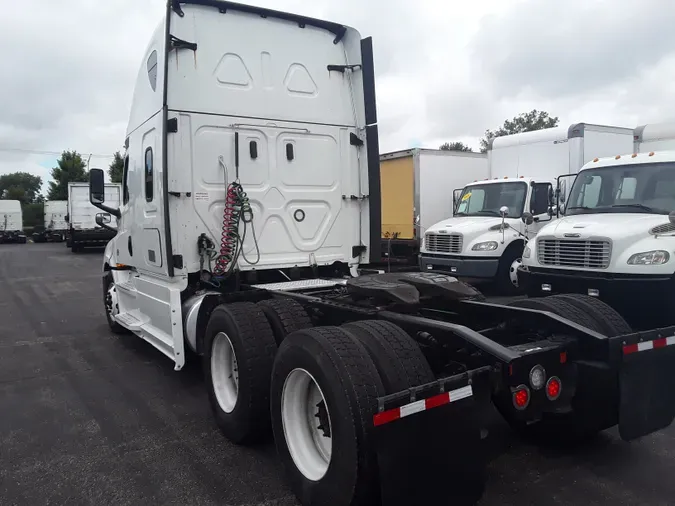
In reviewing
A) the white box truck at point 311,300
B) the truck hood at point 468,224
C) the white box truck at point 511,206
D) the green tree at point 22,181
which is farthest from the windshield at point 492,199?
the green tree at point 22,181

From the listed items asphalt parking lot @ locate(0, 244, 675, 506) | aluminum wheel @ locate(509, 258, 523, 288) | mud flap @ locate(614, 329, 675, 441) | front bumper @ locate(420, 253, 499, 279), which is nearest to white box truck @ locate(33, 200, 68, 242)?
front bumper @ locate(420, 253, 499, 279)

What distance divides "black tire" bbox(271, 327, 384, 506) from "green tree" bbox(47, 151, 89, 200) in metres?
57.1

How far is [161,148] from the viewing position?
5211 millimetres

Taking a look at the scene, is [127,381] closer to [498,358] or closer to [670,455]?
[498,358]

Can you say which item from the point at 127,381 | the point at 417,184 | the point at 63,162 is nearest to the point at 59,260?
the point at 417,184

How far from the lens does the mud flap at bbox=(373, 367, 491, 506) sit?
258 centimetres

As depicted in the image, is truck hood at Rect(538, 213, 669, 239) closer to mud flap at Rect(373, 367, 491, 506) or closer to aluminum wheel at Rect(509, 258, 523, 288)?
aluminum wheel at Rect(509, 258, 523, 288)

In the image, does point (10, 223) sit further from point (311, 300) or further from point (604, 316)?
point (604, 316)

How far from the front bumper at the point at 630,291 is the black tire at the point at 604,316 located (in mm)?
2882

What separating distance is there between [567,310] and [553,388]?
3.14 feet

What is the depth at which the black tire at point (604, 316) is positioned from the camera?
3920 mm

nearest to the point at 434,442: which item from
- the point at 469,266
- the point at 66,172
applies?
the point at 469,266

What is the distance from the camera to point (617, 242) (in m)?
6.88

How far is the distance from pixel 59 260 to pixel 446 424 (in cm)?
2461
